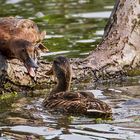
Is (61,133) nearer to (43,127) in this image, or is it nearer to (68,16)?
(43,127)

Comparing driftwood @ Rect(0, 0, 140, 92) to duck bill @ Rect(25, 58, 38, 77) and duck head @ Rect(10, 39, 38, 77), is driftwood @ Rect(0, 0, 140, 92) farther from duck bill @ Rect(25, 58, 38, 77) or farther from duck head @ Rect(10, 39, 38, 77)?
duck bill @ Rect(25, 58, 38, 77)

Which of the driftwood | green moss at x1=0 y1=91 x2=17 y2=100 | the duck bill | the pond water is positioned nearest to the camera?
the pond water

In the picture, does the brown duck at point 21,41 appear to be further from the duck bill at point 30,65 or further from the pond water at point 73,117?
the pond water at point 73,117

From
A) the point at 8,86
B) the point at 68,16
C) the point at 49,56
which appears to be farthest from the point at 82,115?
the point at 68,16

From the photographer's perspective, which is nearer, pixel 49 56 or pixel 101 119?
pixel 101 119

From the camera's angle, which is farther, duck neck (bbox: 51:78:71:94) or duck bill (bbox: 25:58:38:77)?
duck neck (bbox: 51:78:71:94)

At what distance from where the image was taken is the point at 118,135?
364 inches

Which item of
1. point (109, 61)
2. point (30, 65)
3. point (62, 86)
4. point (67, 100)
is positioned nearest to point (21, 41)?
point (30, 65)

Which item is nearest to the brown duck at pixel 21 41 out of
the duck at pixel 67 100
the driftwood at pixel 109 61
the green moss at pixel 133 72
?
the driftwood at pixel 109 61

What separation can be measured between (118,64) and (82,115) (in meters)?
2.81

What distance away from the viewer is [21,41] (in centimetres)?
1127

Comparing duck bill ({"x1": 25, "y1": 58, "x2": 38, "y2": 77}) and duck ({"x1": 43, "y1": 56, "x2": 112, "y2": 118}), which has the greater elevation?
duck bill ({"x1": 25, "y1": 58, "x2": 38, "y2": 77})

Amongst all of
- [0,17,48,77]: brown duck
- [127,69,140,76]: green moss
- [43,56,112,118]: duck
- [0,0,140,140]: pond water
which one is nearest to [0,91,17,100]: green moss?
[0,0,140,140]: pond water

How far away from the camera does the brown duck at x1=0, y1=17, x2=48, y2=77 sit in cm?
1114
